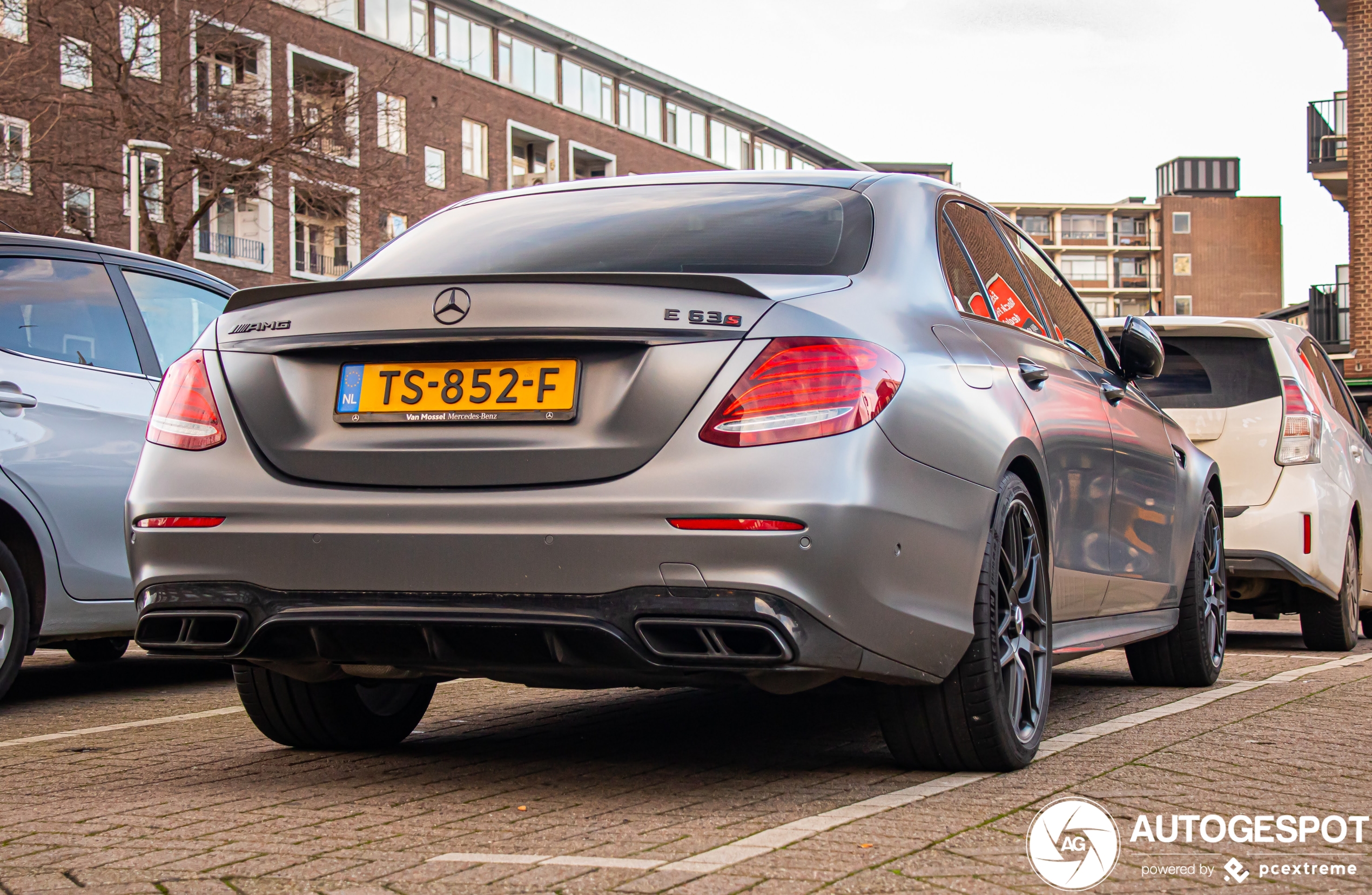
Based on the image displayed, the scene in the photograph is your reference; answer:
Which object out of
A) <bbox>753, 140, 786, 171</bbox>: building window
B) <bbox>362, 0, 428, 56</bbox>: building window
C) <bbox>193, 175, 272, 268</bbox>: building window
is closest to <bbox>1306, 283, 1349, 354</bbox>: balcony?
<bbox>193, 175, 272, 268</bbox>: building window

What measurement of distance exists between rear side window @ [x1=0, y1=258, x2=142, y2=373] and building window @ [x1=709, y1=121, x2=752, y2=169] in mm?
62219

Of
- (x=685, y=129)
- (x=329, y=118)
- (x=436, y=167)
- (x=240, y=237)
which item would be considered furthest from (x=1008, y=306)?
(x=685, y=129)

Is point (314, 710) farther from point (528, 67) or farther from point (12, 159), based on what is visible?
point (528, 67)

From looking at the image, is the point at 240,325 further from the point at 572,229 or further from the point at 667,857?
the point at 667,857

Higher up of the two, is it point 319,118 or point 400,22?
point 400,22

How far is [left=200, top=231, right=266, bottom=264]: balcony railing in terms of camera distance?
133 feet

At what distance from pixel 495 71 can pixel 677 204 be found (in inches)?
2054

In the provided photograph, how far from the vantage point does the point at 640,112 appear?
2516 inches

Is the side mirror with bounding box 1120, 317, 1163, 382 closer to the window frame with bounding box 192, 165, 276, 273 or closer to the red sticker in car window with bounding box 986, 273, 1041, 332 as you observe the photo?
the red sticker in car window with bounding box 986, 273, 1041, 332

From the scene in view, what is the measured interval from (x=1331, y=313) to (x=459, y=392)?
38187mm

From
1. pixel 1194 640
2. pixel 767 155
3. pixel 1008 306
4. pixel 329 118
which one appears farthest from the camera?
pixel 767 155

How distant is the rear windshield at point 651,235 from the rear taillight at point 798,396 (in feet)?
1.41

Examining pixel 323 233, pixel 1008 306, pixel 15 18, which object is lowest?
pixel 1008 306

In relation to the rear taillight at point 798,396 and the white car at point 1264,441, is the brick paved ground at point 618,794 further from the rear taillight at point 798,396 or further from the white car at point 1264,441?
the white car at point 1264,441
